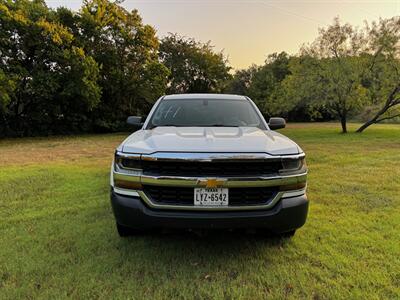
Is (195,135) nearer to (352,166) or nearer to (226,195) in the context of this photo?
(226,195)

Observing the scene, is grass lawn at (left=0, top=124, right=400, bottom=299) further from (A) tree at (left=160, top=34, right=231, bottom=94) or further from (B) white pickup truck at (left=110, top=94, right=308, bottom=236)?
(A) tree at (left=160, top=34, right=231, bottom=94)

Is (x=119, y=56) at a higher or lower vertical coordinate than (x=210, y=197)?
higher

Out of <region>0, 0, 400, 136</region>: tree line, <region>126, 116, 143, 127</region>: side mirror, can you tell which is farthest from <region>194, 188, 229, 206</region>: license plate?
<region>0, 0, 400, 136</region>: tree line

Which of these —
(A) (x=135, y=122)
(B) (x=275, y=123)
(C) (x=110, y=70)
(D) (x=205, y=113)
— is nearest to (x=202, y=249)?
(D) (x=205, y=113)

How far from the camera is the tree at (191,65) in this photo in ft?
98.6

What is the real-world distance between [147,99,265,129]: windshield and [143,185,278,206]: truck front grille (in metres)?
1.28

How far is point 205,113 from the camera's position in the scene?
4016 millimetres

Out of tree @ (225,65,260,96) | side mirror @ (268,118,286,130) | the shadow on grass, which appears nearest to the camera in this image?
the shadow on grass

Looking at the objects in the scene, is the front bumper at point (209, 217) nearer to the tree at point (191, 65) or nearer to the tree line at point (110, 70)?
the tree line at point (110, 70)

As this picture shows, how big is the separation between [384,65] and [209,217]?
18.3 meters

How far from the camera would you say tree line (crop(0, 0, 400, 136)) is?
16.5 m

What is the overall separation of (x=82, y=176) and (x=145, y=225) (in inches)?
174

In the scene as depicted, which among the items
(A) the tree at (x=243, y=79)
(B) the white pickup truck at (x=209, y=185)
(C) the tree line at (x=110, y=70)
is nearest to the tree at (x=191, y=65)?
(C) the tree line at (x=110, y=70)

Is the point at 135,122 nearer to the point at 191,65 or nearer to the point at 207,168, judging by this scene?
the point at 207,168
